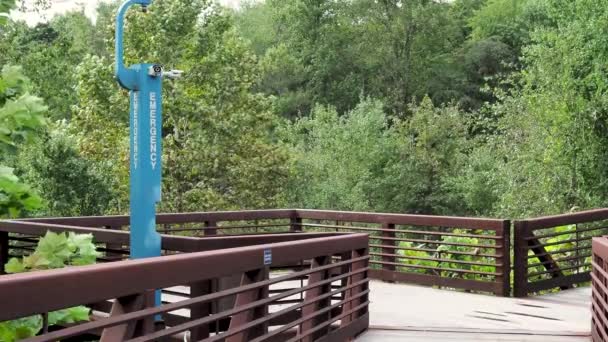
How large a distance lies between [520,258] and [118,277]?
7682 mm

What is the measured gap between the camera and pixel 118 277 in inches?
132

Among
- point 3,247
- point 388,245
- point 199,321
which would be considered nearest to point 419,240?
point 388,245

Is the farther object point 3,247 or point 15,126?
point 3,247

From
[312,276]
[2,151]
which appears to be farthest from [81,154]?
[2,151]

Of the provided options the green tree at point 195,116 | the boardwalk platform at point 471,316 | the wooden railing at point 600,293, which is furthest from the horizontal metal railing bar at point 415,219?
the green tree at point 195,116

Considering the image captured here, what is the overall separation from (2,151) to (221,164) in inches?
837

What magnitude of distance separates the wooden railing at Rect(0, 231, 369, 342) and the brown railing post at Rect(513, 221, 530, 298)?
10.4 feet

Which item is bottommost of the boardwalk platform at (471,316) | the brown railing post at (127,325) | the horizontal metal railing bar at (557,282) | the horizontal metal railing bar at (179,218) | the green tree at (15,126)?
the boardwalk platform at (471,316)

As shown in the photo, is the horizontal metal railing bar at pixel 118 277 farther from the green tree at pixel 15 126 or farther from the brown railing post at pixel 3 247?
the brown railing post at pixel 3 247

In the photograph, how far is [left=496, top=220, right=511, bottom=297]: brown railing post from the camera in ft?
33.7

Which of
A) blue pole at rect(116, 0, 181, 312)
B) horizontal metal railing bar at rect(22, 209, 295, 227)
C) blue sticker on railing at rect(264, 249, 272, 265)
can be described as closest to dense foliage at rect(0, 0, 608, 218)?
blue pole at rect(116, 0, 181, 312)

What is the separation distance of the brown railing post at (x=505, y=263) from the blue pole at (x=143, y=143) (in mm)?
5084

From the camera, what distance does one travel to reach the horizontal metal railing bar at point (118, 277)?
9.11 feet

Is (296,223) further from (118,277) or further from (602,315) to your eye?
(118,277)
